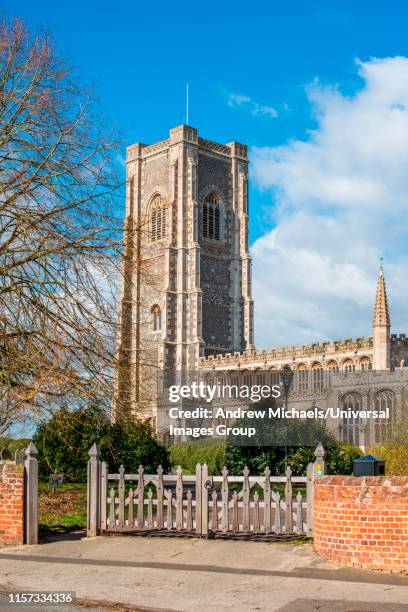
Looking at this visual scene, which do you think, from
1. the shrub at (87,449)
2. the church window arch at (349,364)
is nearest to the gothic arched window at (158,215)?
the church window arch at (349,364)

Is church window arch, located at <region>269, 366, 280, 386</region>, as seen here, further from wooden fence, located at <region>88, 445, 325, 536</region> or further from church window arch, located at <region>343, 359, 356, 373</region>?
wooden fence, located at <region>88, 445, 325, 536</region>

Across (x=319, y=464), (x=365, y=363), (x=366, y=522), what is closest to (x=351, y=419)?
(x=365, y=363)

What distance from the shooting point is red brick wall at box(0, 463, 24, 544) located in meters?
12.6

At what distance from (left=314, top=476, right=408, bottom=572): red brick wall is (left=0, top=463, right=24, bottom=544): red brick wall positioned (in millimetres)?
4576

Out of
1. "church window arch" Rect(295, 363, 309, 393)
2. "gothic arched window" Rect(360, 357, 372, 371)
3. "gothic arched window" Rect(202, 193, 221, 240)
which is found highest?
"gothic arched window" Rect(202, 193, 221, 240)

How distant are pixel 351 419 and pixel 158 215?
111ft

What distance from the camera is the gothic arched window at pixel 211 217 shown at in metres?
72.1

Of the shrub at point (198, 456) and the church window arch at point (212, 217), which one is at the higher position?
the church window arch at point (212, 217)

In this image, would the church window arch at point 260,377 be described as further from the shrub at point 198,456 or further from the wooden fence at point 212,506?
the wooden fence at point 212,506

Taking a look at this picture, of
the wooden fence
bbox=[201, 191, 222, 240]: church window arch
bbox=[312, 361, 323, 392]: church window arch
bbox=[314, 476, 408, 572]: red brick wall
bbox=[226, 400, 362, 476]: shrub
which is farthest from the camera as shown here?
bbox=[201, 191, 222, 240]: church window arch

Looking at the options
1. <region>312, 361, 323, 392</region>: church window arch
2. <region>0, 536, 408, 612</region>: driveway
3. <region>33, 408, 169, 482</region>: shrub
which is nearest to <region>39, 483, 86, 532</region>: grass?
<region>33, 408, 169, 482</region>: shrub

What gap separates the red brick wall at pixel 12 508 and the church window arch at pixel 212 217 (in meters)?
59.7

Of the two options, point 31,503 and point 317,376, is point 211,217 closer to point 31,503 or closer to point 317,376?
point 317,376

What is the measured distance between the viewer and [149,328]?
70875 millimetres
